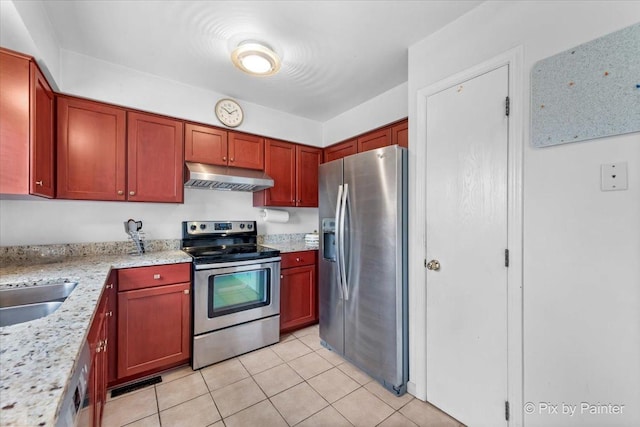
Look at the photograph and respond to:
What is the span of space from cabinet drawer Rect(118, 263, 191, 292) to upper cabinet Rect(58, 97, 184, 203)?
0.66m

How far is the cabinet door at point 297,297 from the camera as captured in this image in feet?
9.03

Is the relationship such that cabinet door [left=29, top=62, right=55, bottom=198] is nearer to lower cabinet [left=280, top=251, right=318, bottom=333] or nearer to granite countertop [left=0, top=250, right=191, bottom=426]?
granite countertop [left=0, top=250, right=191, bottom=426]

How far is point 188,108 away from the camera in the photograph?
8.31ft

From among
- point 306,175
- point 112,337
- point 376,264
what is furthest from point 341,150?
point 112,337

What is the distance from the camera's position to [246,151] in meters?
2.88

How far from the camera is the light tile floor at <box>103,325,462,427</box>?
5.41 ft

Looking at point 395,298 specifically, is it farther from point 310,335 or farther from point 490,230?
point 310,335

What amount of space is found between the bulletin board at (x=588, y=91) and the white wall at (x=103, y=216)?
8.81ft

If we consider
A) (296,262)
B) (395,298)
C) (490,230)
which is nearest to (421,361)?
(395,298)

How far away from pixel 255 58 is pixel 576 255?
85.4 inches

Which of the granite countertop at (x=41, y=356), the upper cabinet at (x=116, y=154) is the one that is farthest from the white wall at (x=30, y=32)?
the granite countertop at (x=41, y=356)

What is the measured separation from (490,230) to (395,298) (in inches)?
29.6

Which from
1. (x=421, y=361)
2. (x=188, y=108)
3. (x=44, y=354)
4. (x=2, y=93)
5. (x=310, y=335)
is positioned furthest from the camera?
(x=310, y=335)

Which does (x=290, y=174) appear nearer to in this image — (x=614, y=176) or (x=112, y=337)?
(x=112, y=337)
